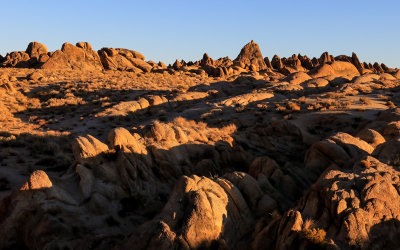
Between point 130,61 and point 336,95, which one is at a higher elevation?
point 130,61

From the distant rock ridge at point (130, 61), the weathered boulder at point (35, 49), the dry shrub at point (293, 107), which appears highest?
the weathered boulder at point (35, 49)

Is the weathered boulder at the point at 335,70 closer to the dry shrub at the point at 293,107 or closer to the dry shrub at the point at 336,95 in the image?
the dry shrub at the point at 336,95

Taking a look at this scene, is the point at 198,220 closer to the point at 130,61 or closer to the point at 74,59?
the point at 74,59

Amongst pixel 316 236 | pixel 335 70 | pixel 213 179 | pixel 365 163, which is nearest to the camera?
pixel 316 236

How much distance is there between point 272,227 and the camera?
36.0 ft

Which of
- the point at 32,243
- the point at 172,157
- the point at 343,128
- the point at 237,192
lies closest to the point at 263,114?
the point at 343,128

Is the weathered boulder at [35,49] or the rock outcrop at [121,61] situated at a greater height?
the weathered boulder at [35,49]

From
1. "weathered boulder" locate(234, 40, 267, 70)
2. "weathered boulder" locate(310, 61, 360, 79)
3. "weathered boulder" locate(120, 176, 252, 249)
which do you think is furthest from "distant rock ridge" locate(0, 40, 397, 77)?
"weathered boulder" locate(120, 176, 252, 249)

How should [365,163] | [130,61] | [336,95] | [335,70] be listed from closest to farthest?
[365,163] → [336,95] → [335,70] → [130,61]

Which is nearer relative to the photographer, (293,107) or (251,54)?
(293,107)

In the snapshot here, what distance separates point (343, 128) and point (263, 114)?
29.4ft

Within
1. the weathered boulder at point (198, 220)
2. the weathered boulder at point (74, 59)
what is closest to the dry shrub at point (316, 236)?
the weathered boulder at point (198, 220)

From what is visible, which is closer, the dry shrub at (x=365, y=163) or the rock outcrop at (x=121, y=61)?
the dry shrub at (x=365, y=163)

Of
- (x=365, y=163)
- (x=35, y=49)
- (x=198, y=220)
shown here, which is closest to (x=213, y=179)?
(x=198, y=220)
